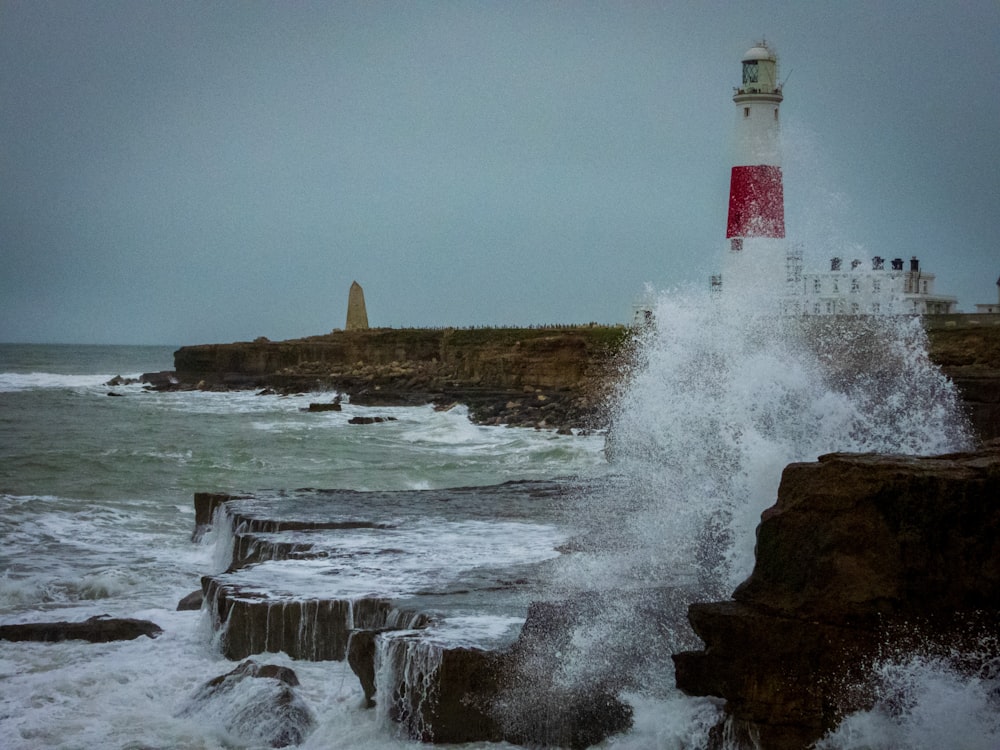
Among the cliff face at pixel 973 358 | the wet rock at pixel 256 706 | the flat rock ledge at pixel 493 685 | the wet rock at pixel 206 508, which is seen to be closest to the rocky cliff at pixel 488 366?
the cliff face at pixel 973 358

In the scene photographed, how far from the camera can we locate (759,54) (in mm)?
30719

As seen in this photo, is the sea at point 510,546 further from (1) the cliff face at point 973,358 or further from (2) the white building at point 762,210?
(2) the white building at point 762,210

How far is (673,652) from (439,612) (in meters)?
1.63

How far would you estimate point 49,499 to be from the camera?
1573cm

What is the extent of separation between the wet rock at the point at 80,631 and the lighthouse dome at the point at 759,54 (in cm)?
2589

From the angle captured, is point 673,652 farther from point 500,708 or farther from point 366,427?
point 366,427

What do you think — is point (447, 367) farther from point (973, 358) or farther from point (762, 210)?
point (973, 358)

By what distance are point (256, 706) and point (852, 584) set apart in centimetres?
362

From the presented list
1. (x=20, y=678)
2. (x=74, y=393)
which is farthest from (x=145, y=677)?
(x=74, y=393)

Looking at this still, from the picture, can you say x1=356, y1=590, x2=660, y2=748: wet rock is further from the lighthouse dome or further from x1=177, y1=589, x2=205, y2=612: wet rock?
the lighthouse dome

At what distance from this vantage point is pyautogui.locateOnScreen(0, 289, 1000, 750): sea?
6746 mm

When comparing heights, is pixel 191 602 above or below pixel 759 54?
below

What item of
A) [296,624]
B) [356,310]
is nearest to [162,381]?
[356,310]

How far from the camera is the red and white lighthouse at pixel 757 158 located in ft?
94.6
